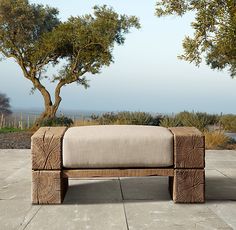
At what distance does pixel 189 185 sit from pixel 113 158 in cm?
81

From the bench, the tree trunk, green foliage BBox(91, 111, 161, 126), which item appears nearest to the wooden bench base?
the bench

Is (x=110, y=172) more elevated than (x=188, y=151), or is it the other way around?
(x=188, y=151)

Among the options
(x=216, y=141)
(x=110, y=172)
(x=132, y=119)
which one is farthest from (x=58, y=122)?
(x=110, y=172)

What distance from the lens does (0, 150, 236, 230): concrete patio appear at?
10.3 feet

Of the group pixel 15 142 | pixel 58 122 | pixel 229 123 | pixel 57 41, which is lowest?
pixel 15 142

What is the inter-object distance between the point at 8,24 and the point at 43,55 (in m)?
2.40

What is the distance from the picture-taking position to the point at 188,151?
3.76 metres

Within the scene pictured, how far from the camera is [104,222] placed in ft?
10.5

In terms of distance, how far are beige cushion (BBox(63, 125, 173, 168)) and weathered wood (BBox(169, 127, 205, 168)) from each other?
0.30ft

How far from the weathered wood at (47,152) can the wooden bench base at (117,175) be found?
6cm

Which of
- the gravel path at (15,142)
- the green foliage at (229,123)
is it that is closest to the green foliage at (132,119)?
the gravel path at (15,142)

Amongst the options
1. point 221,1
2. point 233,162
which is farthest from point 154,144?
point 221,1

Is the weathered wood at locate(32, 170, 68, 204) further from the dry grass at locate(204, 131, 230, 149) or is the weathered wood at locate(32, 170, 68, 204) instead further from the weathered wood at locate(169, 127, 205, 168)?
the dry grass at locate(204, 131, 230, 149)

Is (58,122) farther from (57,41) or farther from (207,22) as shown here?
(207,22)
